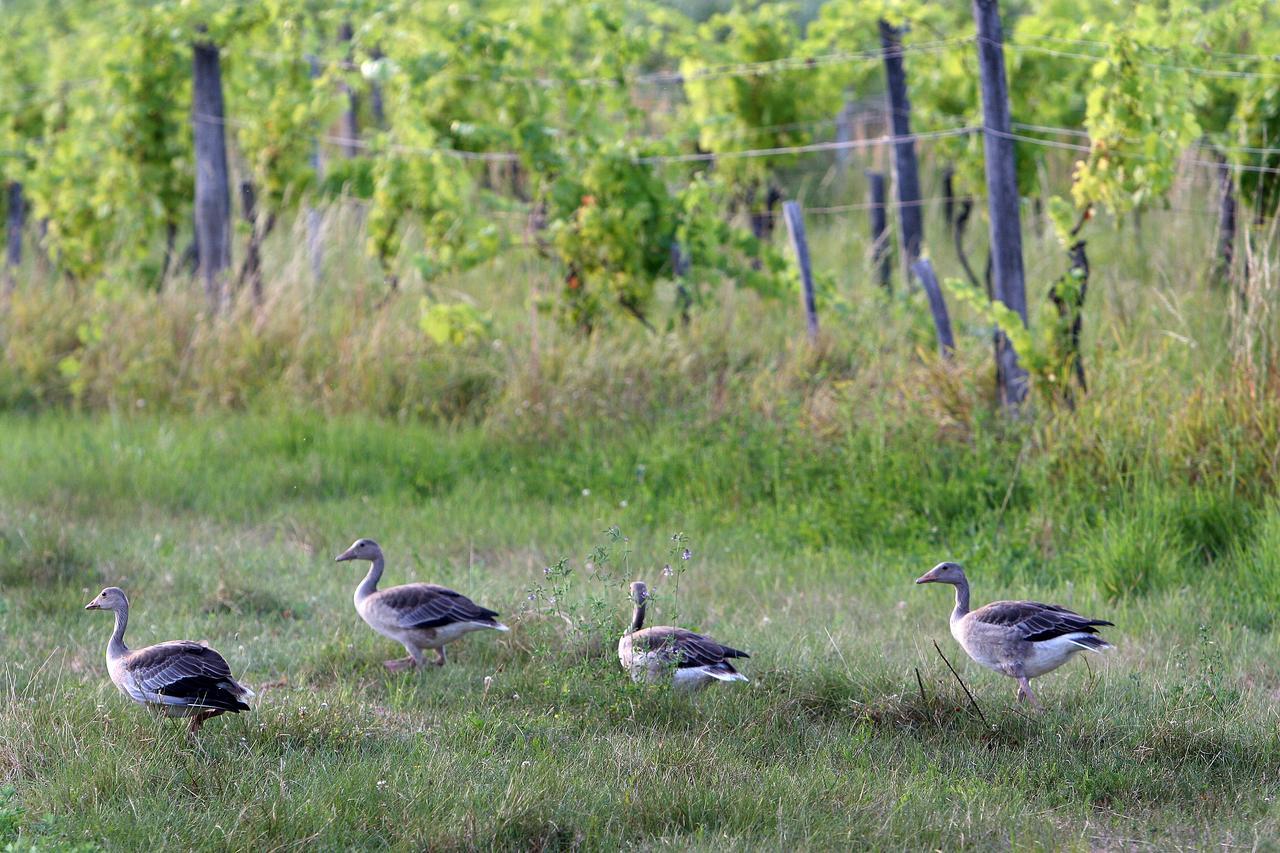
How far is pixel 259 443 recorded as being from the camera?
35.2 feet

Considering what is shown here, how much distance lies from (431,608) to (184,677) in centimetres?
140

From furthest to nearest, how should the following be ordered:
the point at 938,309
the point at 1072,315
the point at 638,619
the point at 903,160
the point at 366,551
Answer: the point at 903,160 < the point at 938,309 < the point at 1072,315 < the point at 366,551 < the point at 638,619

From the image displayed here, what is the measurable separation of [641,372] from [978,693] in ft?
17.7

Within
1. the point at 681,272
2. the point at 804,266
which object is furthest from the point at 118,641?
the point at 804,266

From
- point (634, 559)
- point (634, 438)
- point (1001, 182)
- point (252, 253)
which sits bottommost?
point (634, 559)

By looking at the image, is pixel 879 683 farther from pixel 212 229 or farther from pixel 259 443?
pixel 212 229

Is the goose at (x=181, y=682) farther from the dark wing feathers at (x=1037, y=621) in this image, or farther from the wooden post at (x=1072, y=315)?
the wooden post at (x=1072, y=315)

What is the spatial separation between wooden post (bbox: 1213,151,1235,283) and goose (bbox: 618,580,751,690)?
19.9 feet

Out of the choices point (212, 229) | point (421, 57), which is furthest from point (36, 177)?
point (421, 57)

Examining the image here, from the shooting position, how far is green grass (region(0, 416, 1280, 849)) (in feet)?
16.0

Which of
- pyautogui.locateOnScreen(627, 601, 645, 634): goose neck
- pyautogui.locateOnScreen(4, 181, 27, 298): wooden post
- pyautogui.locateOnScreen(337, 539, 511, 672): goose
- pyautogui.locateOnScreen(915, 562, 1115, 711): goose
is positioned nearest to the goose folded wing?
pyautogui.locateOnScreen(627, 601, 645, 634): goose neck

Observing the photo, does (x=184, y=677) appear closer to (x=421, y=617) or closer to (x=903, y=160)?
(x=421, y=617)

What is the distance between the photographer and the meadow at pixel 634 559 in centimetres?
498

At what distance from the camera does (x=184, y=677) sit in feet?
17.9
